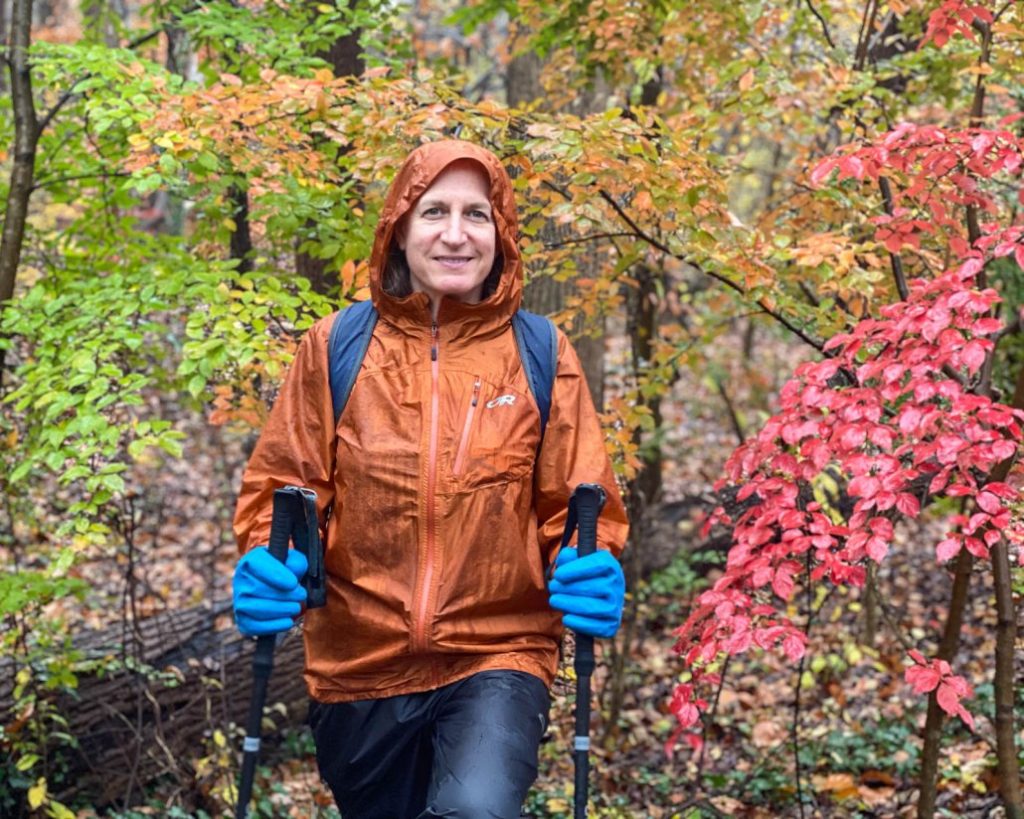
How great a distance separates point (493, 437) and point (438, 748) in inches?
32.9

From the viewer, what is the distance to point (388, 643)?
9.57 ft

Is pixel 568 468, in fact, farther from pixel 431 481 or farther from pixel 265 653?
pixel 265 653

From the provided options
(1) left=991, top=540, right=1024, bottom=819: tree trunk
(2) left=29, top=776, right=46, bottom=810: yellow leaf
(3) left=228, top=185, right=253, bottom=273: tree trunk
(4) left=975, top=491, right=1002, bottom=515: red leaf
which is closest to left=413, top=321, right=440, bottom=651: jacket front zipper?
(4) left=975, top=491, right=1002, bottom=515: red leaf

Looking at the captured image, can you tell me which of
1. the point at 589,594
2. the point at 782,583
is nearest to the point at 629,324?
the point at 782,583

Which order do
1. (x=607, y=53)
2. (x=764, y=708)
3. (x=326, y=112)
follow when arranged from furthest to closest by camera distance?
(x=764, y=708), (x=607, y=53), (x=326, y=112)

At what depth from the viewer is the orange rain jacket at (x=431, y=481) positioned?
9.41 feet

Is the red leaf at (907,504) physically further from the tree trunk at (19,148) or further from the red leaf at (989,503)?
the tree trunk at (19,148)

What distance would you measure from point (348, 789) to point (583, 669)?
2.53 feet

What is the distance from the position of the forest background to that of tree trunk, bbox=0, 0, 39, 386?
20 millimetres

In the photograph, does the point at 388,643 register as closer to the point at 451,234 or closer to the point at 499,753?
the point at 499,753

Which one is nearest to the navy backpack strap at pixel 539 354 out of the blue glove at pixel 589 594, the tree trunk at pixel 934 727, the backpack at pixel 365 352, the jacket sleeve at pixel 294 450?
the backpack at pixel 365 352

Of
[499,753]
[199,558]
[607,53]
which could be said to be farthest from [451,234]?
[199,558]

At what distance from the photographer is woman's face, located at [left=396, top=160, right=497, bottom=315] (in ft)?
9.98

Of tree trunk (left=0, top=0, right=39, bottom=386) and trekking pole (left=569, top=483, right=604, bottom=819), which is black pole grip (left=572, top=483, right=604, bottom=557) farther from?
tree trunk (left=0, top=0, right=39, bottom=386)
